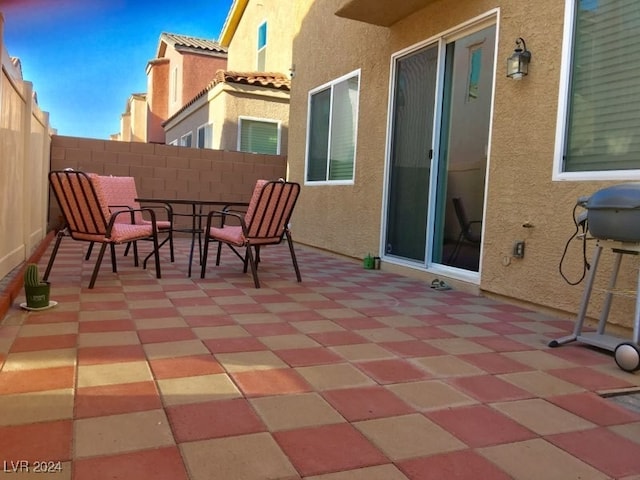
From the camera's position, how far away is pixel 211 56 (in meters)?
16.3

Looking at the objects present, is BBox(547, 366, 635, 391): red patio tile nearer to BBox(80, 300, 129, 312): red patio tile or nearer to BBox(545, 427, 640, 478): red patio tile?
BBox(545, 427, 640, 478): red patio tile

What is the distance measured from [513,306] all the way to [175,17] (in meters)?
3.26

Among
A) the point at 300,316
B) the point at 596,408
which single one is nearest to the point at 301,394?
the point at 596,408

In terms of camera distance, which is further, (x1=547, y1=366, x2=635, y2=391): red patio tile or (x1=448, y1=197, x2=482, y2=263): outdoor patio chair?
(x1=448, y1=197, x2=482, y2=263): outdoor patio chair

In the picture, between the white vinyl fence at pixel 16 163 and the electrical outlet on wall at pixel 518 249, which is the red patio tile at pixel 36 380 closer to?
the white vinyl fence at pixel 16 163

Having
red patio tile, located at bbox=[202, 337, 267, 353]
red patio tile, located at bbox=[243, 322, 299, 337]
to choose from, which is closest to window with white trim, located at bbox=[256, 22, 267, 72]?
red patio tile, located at bbox=[243, 322, 299, 337]

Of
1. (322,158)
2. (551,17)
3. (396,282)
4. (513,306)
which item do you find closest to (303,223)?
(322,158)

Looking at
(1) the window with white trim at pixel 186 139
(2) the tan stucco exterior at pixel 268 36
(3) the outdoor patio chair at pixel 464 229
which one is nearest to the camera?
(3) the outdoor patio chair at pixel 464 229

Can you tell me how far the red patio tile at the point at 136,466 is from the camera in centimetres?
140

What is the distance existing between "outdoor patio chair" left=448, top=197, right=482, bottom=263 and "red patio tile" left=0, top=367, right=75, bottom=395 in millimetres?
3378

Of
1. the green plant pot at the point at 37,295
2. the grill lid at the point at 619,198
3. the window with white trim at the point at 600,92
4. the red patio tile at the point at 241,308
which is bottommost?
the red patio tile at the point at 241,308

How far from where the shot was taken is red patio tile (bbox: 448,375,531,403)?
211cm

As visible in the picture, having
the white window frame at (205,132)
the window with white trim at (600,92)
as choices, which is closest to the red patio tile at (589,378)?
the window with white trim at (600,92)

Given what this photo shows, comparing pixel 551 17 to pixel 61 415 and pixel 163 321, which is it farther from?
pixel 61 415
